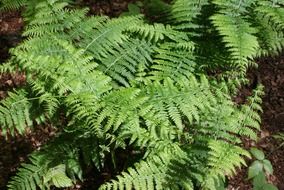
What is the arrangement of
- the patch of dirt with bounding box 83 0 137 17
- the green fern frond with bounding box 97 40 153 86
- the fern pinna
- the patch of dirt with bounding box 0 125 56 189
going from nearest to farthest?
the fern pinna
the green fern frond with bounding box 97 40 153 86
the patch of dirt with bounding box 0 125 56 189
the patch of dirt with bounding box 83 0 137 17

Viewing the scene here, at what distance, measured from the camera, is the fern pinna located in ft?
11.6

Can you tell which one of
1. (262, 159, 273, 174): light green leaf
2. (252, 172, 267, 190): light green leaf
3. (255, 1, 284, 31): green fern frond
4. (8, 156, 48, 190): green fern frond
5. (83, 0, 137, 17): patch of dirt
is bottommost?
(252, 172, 267, 190): light green leaf

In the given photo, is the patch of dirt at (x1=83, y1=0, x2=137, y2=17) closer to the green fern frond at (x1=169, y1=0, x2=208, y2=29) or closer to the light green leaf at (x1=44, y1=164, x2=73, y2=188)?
the green fern frond at (x1=169, y1=0, x2=208, y2=29)

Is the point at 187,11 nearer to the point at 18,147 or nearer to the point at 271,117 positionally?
the point at 271,117

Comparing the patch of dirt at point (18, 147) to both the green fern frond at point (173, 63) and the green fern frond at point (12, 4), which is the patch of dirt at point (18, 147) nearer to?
the green fern frond at point (12, 4)

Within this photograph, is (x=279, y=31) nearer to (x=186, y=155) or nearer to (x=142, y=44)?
(x=142, y=44)

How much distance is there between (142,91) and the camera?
3.86m

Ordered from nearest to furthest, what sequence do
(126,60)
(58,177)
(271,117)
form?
(58,177)
(126,60)
(271,117)

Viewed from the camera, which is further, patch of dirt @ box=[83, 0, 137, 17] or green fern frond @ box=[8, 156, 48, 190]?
patch of dirt @ box=[83, 0, 137, 17]

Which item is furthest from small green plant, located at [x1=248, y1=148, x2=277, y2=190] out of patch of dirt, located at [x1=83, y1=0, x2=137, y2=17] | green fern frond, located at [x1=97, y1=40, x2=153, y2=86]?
patch of dirt, located at [x1=83, y1=0, x2=137, y2=17]

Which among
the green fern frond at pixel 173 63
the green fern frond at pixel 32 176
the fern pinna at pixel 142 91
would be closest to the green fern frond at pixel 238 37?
the fern pinna at pixel 142 91

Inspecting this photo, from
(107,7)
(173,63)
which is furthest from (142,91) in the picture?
(107,7)

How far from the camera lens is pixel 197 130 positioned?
395 centimetres

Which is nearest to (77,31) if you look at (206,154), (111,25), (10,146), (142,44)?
(111,25)
